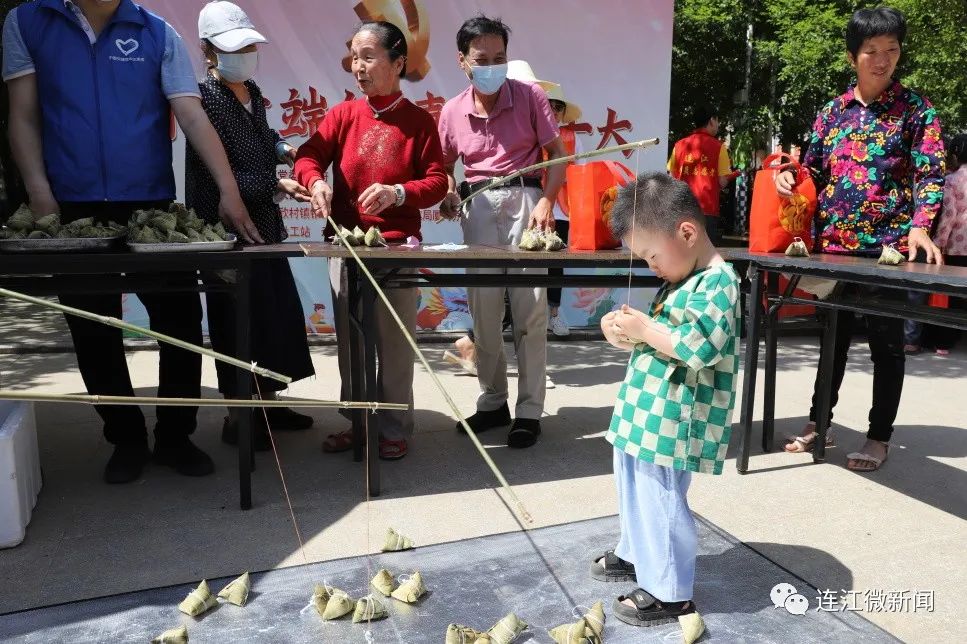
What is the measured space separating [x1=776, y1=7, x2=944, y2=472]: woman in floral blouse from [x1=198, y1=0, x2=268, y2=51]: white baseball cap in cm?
254

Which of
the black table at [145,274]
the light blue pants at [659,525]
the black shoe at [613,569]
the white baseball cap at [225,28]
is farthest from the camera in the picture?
the white baseball cap at [225,28]

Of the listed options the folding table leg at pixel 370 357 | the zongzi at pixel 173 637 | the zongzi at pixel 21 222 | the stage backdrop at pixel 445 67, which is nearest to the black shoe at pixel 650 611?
the zongzi at pixel 173 637

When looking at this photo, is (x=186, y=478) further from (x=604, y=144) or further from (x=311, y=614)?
(x=604, y=144)

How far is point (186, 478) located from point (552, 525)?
5.62ft

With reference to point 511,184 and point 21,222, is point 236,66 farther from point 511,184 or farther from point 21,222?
point 511,184

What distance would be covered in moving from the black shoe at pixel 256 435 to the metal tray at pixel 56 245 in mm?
1363

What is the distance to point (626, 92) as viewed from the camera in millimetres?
7219

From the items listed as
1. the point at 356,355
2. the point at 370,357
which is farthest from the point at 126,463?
the point at 370,357

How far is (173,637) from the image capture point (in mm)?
2189

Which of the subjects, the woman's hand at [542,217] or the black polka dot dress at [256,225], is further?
the woman's hand at [542,217]

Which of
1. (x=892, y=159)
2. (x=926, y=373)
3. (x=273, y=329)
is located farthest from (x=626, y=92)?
(x=273, y=329)

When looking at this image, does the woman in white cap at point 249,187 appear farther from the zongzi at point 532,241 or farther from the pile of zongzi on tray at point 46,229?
the zongzi at point 532,241

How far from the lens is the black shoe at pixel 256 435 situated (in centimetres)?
404

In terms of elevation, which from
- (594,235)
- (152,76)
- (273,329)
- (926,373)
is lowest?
(926,373)
